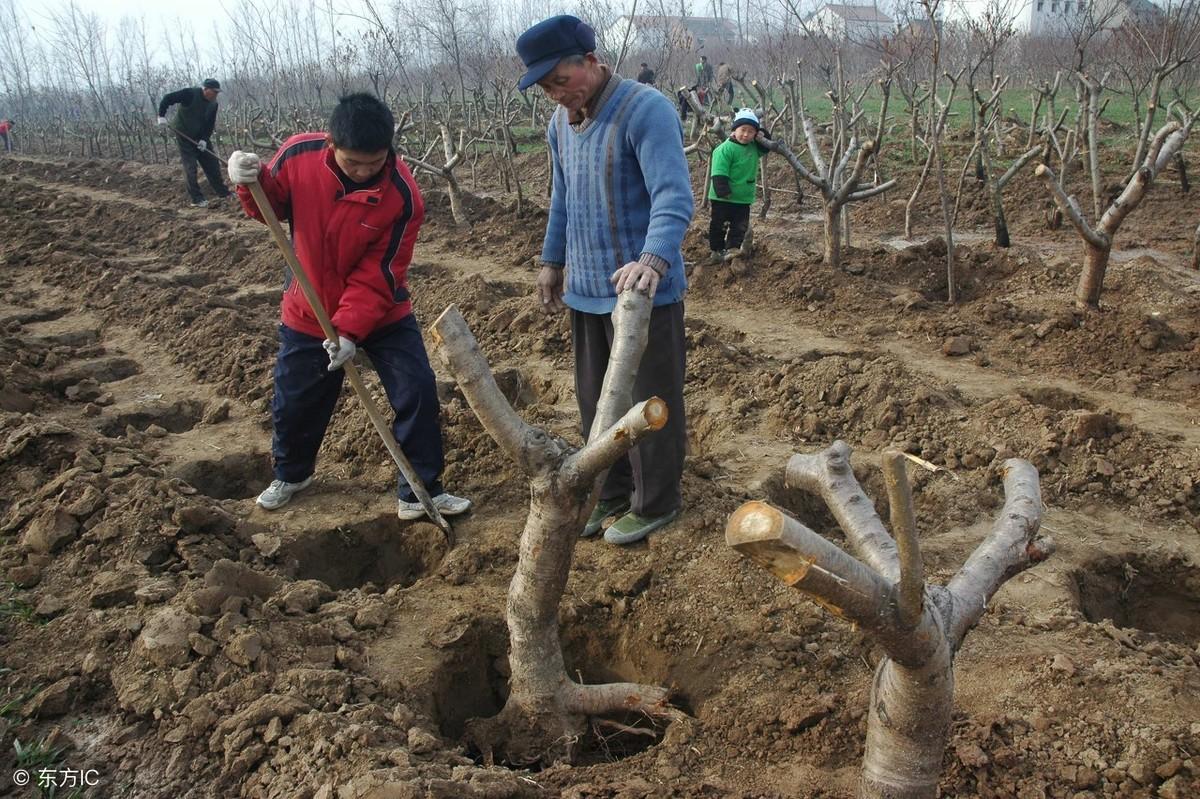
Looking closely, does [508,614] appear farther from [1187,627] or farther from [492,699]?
[1187,627]

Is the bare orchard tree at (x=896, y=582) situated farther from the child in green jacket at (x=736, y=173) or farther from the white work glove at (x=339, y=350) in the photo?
the child in green jacket at (x=736, y=173)

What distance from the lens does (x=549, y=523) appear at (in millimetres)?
2389

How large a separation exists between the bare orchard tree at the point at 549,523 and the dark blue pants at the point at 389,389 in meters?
1.35

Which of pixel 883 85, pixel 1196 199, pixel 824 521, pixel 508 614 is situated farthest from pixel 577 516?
pixel 1196 199

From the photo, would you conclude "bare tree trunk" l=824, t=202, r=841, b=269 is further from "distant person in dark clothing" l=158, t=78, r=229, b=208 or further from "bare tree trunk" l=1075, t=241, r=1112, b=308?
"distant person in dark clothing" l=158, t=78, r=229, b=208

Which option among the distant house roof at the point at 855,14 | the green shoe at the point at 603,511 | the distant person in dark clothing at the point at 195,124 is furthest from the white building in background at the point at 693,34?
the green shoe at the point at 603,511

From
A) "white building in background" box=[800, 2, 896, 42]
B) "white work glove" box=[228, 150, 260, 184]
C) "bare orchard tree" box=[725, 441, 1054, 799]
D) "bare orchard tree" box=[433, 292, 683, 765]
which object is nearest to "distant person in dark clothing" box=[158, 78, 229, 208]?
"white building in background" box=[800, 2, 896, 42]

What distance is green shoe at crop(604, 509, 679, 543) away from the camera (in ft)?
11.4

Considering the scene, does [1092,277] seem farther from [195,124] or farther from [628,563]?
[195,124]

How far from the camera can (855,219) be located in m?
11.0

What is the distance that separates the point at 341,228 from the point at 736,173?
196 inches

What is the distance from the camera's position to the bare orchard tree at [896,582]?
1.33 metres

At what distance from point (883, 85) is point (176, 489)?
310 inches

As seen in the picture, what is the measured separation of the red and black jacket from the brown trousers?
0.82 metres
